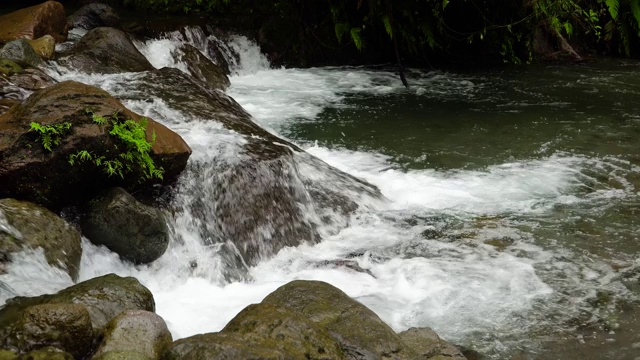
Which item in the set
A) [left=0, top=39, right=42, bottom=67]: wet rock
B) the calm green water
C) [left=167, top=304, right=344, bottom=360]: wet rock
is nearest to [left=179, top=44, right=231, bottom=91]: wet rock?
the calm green water

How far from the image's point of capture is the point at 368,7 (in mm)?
13109

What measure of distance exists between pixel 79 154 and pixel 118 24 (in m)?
8.60

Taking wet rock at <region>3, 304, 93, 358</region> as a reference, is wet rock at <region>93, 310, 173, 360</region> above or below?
below

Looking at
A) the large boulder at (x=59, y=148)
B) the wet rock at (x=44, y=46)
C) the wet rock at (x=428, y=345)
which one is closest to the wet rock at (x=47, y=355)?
the wet rock at (x=428, y=345)

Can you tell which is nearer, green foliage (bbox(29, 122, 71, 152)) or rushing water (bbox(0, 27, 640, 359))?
rushing water (bbox(0, 27, 640, 359))

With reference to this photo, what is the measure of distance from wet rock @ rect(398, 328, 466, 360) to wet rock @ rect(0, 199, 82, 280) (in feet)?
8.90

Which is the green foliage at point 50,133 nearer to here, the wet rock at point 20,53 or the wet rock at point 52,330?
the wet rock at point 52,330

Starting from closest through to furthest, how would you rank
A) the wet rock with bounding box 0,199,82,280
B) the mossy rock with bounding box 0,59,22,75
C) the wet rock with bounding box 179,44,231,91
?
the wet rock with bounding box 0,199,82,280
the mossy rock with bounding box 0,59,22,75
the wet rock with bounding box 179,44,231,91

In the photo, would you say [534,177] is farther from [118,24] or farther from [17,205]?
[118,24]

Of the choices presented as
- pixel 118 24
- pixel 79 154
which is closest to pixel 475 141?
pixel 79 154

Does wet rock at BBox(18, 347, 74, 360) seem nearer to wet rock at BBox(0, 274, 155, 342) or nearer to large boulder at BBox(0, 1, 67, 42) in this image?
wet rock at BBox(0, 274, 155, 342)

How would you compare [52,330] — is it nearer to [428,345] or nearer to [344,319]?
[344,319]

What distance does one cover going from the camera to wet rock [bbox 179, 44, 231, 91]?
12352 millimetres

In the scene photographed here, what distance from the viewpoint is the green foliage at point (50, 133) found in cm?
563
